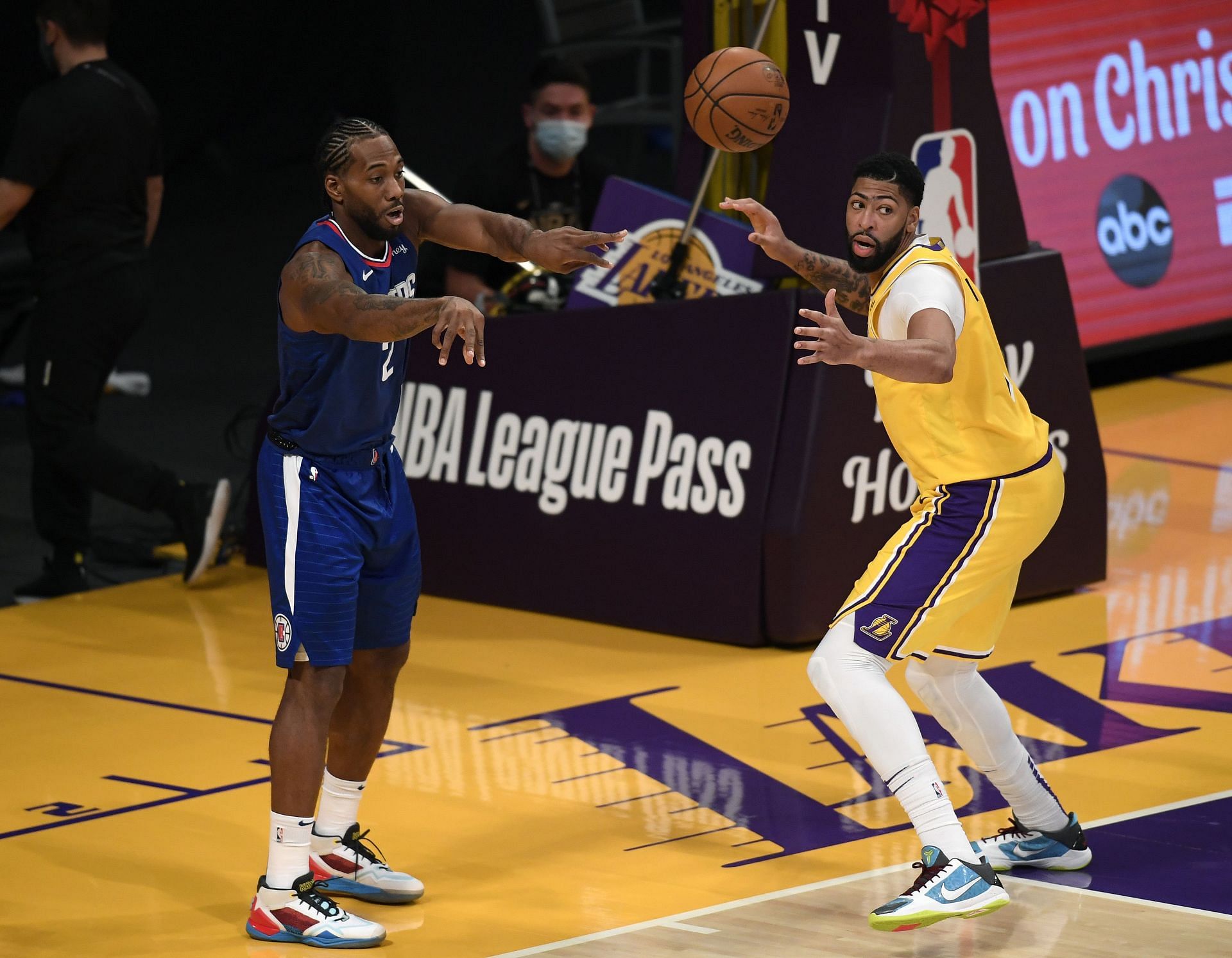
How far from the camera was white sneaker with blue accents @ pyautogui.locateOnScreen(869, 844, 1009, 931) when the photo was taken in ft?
15.9

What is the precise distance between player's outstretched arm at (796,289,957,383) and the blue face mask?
4237 mm

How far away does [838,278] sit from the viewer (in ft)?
18.4

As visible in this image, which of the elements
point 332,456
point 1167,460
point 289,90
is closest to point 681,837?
point 332,456

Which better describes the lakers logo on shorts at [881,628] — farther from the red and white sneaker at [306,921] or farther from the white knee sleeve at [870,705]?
the red and white sneaker at [306,921]

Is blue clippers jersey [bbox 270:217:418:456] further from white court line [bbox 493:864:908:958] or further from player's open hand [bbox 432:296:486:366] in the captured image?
white court line [bbox 493:864:908:958]

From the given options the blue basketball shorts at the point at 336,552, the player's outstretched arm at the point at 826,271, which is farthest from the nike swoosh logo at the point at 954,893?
the player's outstretched arm at the point at 826,271

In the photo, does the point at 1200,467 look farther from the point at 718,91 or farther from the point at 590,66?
the point at 590,66

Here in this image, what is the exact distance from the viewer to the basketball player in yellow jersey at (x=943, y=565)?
501cm

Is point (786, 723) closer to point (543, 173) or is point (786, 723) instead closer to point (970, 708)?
point (970, 708)

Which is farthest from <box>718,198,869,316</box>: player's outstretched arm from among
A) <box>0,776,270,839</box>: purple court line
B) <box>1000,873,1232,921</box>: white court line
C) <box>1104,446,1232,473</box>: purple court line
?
<box>1104,446,1232,473</box>: purple court line

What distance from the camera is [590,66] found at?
16.3 meters

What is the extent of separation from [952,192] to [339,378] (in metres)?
3.41

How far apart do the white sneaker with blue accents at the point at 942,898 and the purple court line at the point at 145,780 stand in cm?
161

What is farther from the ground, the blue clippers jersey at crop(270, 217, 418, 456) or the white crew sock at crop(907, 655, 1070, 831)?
the blue clippers jersey at crop(270, 217, 418, 456)
